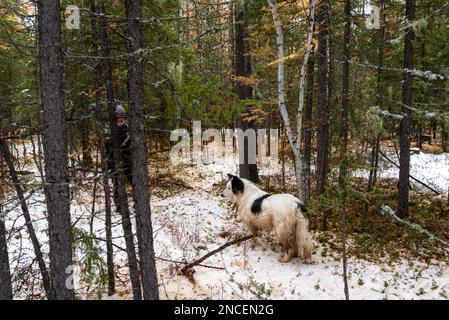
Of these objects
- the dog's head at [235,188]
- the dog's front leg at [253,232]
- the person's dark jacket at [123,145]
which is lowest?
the dog's front leg at [253,232]

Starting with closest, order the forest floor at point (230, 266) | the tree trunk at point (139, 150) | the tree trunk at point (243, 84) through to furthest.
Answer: the tree trunk at point (139, 150) < the forest floor at point (230, 266) < the tree trunk at point (243, 84)

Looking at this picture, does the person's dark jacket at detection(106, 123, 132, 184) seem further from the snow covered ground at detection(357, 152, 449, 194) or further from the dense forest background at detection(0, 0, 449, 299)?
the snow covered ground at detection(357, 152, 449, 194)

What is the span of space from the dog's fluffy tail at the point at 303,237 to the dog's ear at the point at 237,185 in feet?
7.34

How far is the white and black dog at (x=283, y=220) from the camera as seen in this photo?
9305 millimetres

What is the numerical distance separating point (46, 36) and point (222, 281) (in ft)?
20.7

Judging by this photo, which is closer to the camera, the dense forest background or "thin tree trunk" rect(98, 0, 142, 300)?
the dense forest background

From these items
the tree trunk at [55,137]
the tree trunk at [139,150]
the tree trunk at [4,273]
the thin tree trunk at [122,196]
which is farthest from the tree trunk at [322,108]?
the tree trunk at [4,273]

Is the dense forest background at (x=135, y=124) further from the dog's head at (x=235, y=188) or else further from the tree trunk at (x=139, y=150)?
the dog's head at (x=235, y=188)

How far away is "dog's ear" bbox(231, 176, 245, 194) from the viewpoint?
1083 centimetres

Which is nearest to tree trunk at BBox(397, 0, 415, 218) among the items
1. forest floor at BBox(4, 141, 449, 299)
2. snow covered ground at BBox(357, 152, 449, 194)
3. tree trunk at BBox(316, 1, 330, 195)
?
forest floor at BBox(4, 141, 449, 299)

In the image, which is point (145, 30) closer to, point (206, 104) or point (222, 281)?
point (206, 104)

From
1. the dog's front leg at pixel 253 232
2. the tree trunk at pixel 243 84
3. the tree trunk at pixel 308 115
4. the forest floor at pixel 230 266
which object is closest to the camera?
the forest floor at pixel 230 266

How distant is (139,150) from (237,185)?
5.32 metres

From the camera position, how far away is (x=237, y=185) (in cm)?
1089
